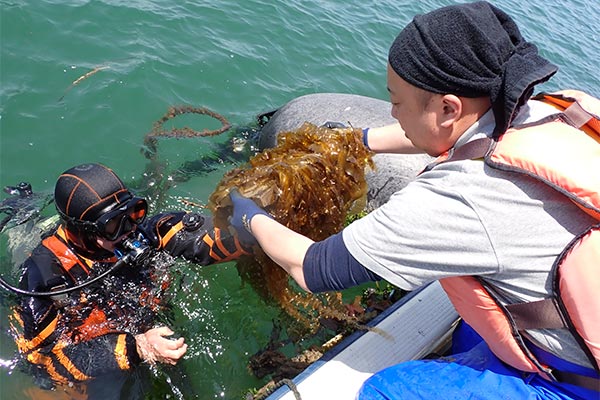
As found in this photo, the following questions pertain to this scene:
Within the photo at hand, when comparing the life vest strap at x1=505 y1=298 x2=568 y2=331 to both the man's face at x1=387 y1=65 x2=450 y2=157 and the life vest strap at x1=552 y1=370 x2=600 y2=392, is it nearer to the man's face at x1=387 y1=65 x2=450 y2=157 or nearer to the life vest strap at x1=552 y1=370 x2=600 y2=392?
the life vest strap at x1=552 y1=370 x2=600 y2=392

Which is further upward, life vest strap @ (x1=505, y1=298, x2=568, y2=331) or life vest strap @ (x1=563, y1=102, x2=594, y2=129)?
life vest strap @ (x1=563, y1=102, x2=594, y2=129)

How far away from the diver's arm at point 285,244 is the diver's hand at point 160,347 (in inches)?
40.2

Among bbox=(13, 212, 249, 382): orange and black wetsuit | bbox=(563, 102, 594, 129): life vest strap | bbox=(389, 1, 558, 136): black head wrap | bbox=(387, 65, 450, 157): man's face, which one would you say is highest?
bbox=(389, 1, 558, 136): black head wrap

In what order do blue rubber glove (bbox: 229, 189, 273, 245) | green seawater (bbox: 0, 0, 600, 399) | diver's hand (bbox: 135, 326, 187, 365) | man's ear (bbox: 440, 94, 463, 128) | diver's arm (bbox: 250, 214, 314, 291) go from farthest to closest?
green seawater (bbox: 0, 0, 600, 399)
diver's hand (bbox: 135, 326, 187, 365)
blue rubber glove (bbox: 229, 189, 273, 245)
diver's arm (bbox: 250, 214, 314, 291)
man's ear (bbox: 440, 94, 463, 128)

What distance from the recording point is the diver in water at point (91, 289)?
Answer: 2.88 meters

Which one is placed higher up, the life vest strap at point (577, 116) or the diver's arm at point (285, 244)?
the life vest strap at point (577, 116)

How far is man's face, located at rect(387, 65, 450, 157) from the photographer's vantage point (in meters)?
1.88

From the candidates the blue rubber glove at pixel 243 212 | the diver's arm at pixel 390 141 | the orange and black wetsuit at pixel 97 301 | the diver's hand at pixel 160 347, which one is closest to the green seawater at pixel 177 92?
the orange and black wetsuit at pixel 97 301

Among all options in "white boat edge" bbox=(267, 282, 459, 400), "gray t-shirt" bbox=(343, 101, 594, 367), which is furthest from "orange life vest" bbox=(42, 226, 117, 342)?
"gray t-shirt" bbox=(343, 101, 594, 367)

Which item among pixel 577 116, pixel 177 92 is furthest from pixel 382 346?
pixel 177 92

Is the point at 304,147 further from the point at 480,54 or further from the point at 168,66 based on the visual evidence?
the point at 168,66

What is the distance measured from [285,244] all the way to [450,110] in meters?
0.95

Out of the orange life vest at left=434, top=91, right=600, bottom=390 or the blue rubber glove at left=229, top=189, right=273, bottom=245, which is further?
the blue rubber glove at left=229, top=189, right=273, bottom=245

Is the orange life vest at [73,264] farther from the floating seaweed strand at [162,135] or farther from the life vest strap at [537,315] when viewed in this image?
the life vest strap at [537,315]
